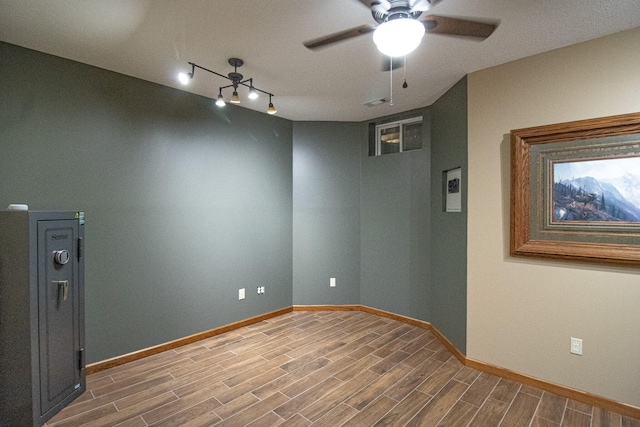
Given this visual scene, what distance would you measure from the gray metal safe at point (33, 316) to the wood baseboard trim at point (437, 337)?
637 mm

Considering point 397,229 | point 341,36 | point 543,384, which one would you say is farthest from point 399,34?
point 397,229

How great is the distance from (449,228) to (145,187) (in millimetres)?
3116

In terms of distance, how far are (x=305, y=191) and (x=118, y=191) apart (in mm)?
2294

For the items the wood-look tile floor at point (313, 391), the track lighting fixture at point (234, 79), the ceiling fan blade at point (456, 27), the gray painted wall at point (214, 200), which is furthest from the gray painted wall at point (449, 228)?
the track lighting fixture at point (234, 79)

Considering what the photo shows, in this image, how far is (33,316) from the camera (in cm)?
205

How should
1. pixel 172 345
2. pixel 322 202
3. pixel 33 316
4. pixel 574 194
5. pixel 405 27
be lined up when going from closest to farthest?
1. pixel 405 27
2. pixel 33 316
3. pixel 574 194
4. pixel 172 345
5. pixel 322 202

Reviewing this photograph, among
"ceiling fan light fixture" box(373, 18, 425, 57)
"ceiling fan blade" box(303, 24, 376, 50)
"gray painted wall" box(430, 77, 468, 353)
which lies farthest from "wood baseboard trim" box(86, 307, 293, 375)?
"ceiling fan light fixture" box(373, 18, 425, 57)

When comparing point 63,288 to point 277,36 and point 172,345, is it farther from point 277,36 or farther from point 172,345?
point 277,36

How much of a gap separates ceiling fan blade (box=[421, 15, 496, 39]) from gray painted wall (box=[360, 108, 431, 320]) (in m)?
2.16

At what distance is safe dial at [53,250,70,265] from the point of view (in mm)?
2201

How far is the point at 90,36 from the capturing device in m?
2.30

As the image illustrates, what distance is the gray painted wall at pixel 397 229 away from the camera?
3928mm

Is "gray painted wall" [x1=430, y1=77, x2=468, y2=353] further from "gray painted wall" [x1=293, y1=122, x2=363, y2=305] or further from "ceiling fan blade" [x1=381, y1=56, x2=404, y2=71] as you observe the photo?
"gray painted wall" [x1=293, y1=122, x2=363, y2=305]

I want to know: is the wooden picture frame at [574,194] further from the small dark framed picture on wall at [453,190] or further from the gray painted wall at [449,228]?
the small dark framed picture on wall at [453,190]
